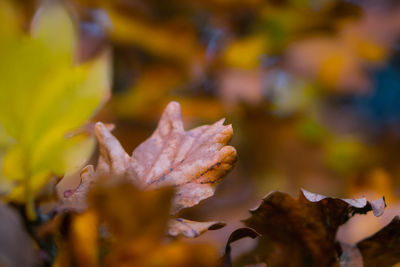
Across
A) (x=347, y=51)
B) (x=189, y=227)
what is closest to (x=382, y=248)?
(x=189, y=227)

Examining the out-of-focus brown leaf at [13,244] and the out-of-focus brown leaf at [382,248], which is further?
the out-of-focus brown leaf at [382,248]

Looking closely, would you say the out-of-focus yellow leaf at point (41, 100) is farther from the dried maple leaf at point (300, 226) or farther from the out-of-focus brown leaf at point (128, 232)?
the dried maple leaf at point (300, 226)

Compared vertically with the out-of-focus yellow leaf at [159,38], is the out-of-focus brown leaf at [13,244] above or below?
below

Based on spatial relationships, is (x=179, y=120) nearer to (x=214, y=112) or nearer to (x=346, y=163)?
(x=214, y=112)

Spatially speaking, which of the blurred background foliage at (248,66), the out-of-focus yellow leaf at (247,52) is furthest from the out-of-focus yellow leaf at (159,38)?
the out-of-focus yellow leaf at (247,52)

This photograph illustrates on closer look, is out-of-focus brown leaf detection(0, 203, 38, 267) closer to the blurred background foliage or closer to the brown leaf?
the brown leaf

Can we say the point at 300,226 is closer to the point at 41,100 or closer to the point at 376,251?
the point at 376,251

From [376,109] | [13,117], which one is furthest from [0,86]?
[376,109]
